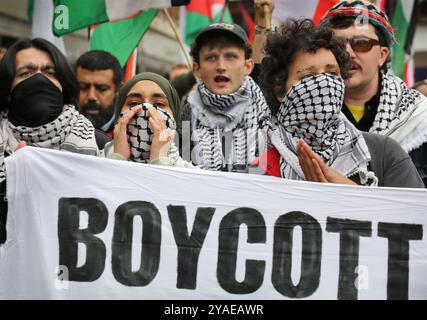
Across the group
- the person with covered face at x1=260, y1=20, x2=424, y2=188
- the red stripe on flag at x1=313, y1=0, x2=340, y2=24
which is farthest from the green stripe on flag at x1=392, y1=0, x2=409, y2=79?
the person with covered face at x1=260, y1=20, x2=424, y2=188

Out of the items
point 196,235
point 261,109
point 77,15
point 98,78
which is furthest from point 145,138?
point 98,78

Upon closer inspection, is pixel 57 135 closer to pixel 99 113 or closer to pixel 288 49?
pixel 288 49

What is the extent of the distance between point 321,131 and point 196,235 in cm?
65

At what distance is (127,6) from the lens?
17.6 ft

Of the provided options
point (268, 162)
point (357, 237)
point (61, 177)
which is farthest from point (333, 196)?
point (61, 177)

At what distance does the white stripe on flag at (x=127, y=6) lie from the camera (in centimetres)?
523

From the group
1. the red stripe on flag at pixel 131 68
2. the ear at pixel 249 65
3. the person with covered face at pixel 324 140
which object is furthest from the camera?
the red stripe on flag at pixel 131 68

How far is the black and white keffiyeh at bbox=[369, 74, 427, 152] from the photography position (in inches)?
151

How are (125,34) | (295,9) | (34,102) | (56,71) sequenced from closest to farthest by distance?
(34,102) < (56,71) < (295,9) < (125,34)

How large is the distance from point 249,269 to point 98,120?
2365 mm

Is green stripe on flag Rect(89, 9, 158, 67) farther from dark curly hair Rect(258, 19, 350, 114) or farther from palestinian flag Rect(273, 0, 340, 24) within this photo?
dark curly hair Rect(258, 19, 350, 114)

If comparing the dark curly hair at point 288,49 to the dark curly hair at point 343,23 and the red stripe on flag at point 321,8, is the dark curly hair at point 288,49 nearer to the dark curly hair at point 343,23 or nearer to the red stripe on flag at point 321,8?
the dark curly hair at point 343,23

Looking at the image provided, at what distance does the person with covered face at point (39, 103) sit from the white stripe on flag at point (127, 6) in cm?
148

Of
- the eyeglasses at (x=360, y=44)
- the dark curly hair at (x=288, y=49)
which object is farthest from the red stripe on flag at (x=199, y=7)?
the dark curly hair at (x=288, y=49)
